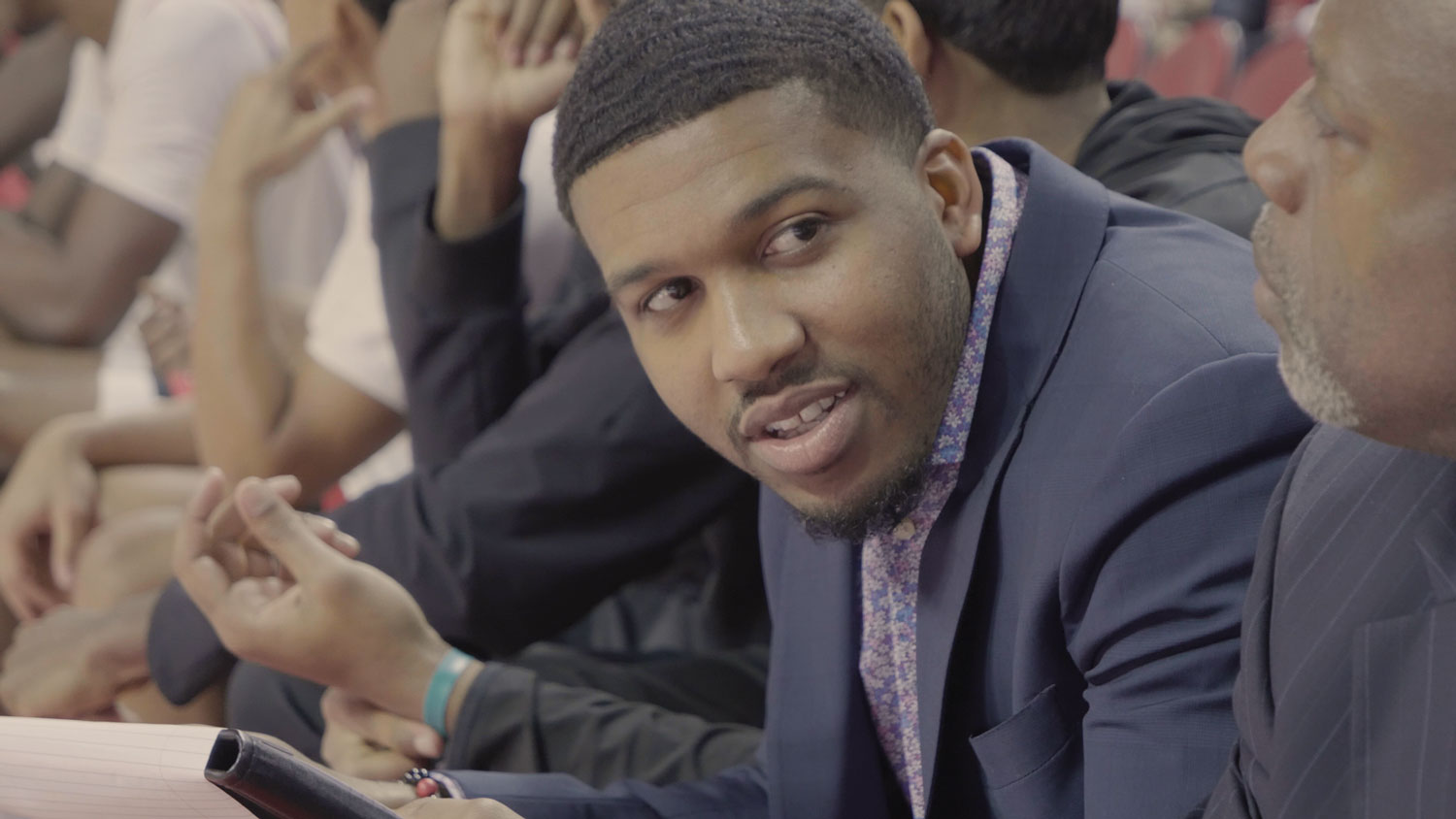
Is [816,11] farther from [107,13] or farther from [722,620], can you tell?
[107,13]

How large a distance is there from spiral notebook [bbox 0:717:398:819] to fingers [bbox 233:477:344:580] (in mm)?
557

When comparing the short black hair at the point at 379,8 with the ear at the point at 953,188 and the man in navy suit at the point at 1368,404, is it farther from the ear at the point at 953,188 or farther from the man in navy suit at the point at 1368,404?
the man in navy suit at the point at 1368,404

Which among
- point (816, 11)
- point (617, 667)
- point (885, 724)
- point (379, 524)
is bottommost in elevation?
point (617, 667)

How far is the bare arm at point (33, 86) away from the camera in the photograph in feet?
11.9

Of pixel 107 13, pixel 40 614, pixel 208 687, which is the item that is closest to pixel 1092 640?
pixel 208 687

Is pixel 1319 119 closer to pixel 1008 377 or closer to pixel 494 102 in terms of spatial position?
pixel 1008 377


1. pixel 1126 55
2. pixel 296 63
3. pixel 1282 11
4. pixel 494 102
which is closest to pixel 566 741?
pixel 494 102

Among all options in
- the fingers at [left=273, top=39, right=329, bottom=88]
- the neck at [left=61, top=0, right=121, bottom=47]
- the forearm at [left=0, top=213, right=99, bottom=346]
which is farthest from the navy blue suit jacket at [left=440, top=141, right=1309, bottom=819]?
the neck at [left=61, top=0, right=121, bottom=47]

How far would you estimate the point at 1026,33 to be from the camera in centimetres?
190

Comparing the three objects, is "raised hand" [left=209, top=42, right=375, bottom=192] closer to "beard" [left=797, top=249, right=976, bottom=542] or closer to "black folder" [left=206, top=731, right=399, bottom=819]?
"beard" [left=797, top=249, right=976, bottom=542]

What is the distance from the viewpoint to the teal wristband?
170 cm

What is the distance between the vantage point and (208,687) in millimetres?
2125

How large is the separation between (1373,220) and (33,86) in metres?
3.49

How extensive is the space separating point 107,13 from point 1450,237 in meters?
3.18
